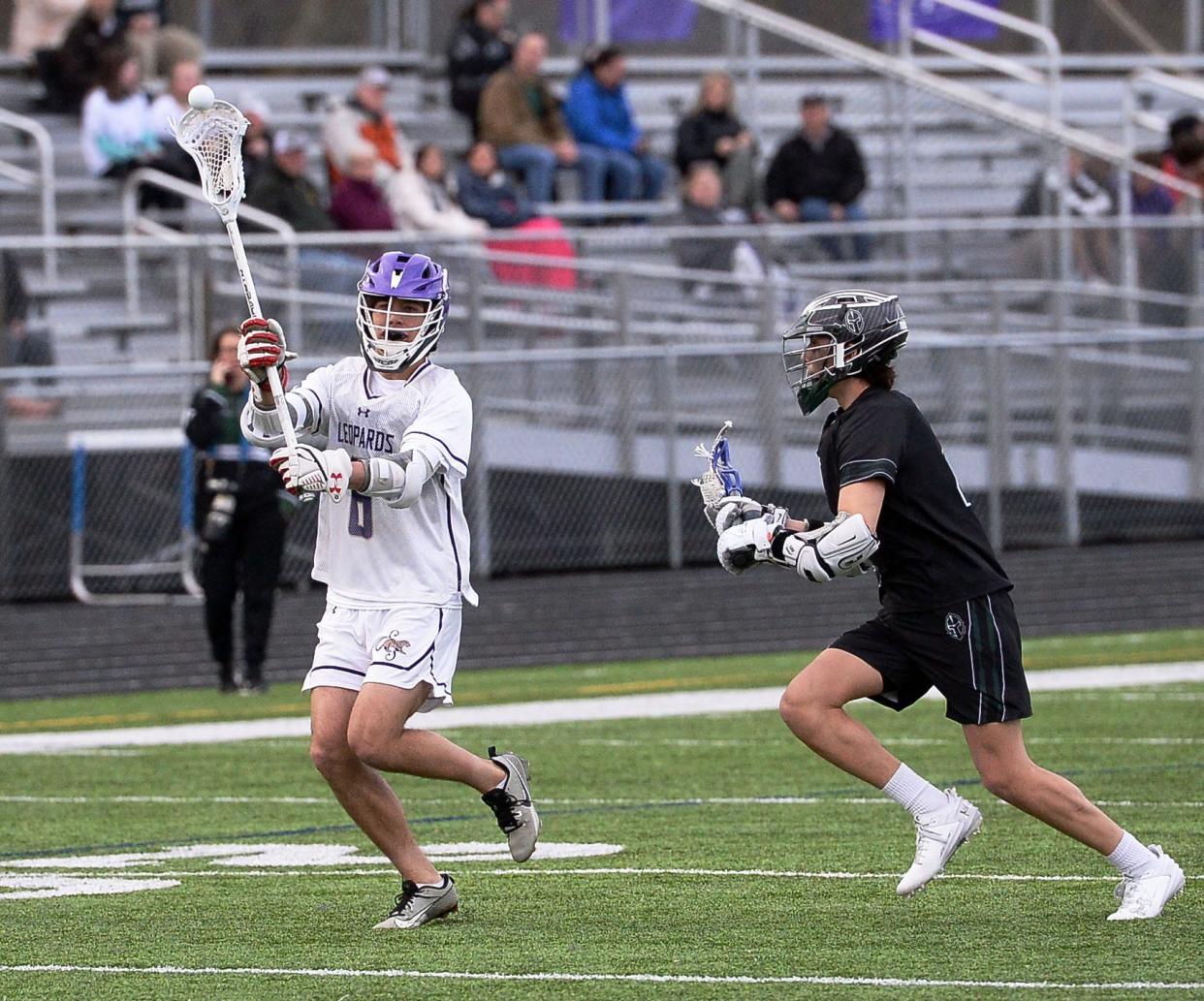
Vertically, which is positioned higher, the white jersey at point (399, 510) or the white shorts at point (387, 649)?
the white jersey at point (399, 510)

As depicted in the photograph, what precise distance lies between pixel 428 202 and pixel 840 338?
1412cm

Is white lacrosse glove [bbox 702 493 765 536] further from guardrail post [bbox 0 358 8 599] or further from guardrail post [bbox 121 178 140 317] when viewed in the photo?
guardrail post [bbox 0 358 8 599]

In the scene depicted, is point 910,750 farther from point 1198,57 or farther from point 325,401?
point 1198,57

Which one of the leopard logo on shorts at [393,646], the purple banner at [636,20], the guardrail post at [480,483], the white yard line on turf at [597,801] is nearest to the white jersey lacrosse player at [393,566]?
the leopard logo on shorts at [393,646]

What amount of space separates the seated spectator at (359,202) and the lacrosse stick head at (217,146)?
12.7 m

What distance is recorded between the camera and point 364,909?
7.36 meters

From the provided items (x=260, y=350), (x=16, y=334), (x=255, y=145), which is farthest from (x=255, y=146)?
(x=260, y=350)

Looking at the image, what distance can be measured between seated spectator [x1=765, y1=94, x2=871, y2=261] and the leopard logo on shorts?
16081mm

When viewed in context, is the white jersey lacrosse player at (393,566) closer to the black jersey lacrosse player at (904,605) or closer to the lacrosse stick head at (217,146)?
the lacrosse stick head at (217,146)

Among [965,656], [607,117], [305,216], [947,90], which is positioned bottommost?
[965,656]

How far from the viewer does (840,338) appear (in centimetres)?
691

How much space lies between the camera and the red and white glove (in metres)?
7.05

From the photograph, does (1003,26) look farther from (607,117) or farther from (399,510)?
(399,510)

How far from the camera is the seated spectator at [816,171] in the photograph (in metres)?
22.6
